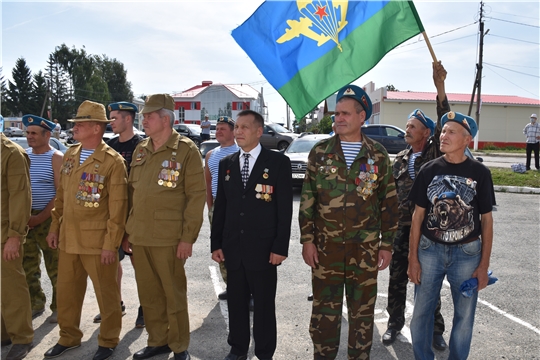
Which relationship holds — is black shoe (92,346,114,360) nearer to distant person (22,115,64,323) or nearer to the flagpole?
distant person (22,115,64,323)

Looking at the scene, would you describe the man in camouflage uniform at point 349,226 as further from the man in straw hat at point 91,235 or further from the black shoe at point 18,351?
the black shoe at point 18,351

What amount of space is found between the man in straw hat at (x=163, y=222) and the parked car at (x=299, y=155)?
298 inches

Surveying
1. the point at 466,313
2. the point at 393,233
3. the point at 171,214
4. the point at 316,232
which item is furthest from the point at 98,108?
the point at 466,313

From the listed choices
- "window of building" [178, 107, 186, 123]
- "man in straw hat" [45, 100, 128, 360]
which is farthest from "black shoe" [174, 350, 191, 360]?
"window of building" [178, 107, 186, 123]

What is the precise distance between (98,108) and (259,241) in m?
1.97

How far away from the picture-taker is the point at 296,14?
3736 mm

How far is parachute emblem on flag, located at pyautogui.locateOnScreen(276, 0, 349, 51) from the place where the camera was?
3.74 meters

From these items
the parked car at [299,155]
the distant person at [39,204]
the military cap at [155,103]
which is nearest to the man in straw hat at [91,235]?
the military cap at [155,103]

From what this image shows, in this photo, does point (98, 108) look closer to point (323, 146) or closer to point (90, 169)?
point (90, 169)

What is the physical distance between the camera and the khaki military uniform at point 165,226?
11.9 ft

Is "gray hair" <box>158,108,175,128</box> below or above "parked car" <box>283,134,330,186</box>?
above

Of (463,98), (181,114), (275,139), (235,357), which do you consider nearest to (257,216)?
(235,357)

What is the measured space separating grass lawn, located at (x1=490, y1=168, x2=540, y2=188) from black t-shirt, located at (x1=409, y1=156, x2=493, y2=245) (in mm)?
10987

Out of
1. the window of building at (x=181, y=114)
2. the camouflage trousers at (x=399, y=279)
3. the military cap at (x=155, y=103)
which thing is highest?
the window of building at (x=181, y=114)
